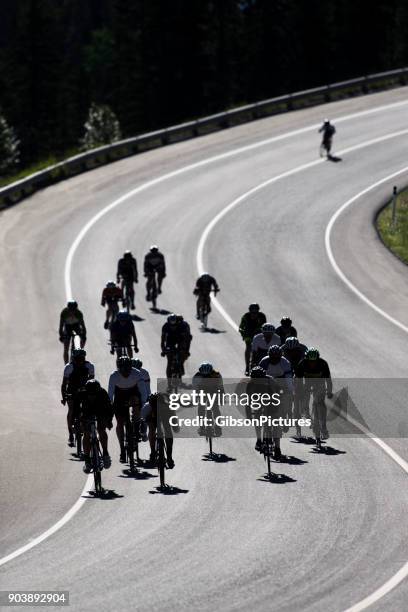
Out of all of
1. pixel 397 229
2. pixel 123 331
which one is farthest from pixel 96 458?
pixel 397 229

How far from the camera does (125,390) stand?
60.2 feet

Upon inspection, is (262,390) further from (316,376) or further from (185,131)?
(185,131)

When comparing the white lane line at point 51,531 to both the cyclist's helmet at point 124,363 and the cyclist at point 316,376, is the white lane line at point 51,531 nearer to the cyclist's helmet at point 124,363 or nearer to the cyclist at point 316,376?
the cyclist's helmet at point 124,363

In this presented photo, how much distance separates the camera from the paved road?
46.2 feet

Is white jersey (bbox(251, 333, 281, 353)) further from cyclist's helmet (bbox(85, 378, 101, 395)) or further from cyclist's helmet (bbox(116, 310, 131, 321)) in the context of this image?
cyclist's helmet (bbox(85, 378, 101, 395))

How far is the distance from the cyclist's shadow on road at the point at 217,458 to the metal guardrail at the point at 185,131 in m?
26.3

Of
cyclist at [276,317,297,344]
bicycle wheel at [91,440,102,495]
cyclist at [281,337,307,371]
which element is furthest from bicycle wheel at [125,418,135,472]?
cyclist at [276,317,297,344]

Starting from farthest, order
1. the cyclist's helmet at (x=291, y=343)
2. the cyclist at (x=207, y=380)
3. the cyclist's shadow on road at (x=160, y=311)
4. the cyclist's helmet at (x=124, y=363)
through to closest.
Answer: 1. the cyclist's shadow on road at (x=160, y=311)
2. the cyclist's helmet at (x=291, y=343)
3. the cyclist at (x=207, y=380)
4. the cyclist's helmet at (x=124, y=363)

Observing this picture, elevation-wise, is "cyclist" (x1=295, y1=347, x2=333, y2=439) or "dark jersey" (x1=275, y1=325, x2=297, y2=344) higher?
"dark jersey" (x1=275, y1=325, x2=297, y2=344)

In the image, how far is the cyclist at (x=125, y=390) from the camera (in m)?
18.3

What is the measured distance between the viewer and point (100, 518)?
16328 mm

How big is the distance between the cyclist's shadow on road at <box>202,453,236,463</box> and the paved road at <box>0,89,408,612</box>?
15 centimetres

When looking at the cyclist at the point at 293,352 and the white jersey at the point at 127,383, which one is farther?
the cyclist at the point at 293,352

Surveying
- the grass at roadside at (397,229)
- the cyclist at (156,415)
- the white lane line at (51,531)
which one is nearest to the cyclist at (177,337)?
the cyclist at (156,415)
